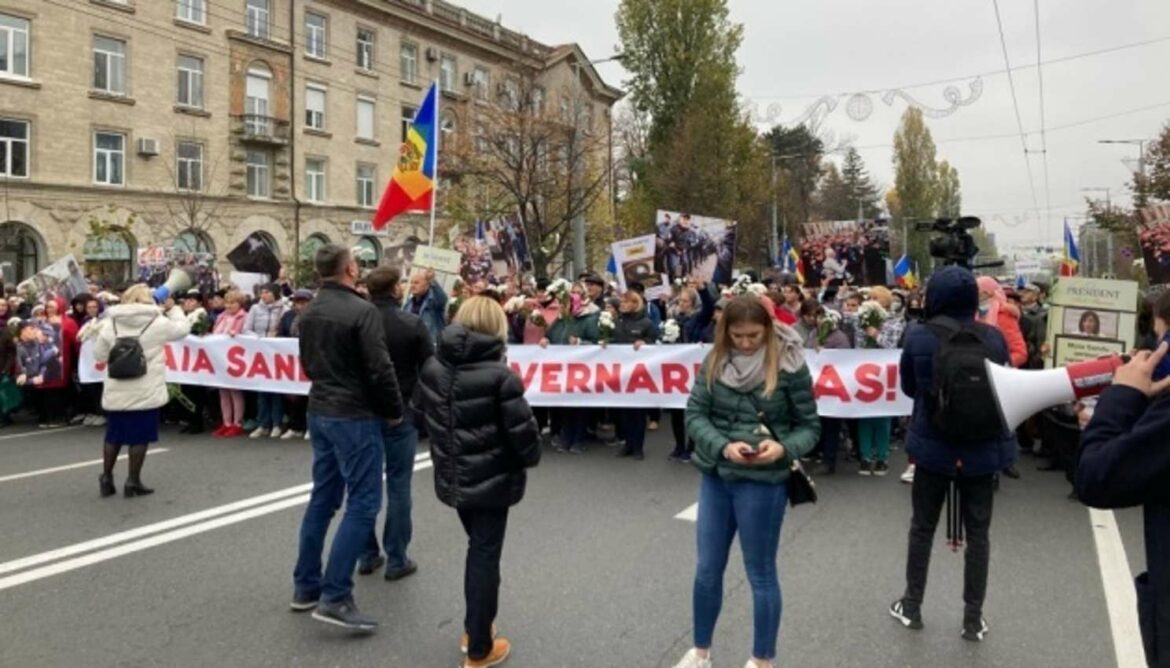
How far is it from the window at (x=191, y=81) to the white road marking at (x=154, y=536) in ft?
98.1

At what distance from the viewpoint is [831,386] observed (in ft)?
27.7

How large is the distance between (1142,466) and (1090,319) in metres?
6.56

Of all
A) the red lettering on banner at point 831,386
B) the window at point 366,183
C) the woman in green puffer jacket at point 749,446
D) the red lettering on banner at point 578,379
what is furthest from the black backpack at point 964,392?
the window at point 366,183

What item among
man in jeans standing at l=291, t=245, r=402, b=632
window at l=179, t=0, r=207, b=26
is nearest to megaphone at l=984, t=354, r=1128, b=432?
man in jeans standing at l=291, t=245, r=402, b=632

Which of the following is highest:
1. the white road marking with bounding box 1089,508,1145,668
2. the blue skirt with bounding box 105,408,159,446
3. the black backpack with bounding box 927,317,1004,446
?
the black backpack with bounding box 927,317,1004,446

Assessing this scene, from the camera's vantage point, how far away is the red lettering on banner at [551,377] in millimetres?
9586

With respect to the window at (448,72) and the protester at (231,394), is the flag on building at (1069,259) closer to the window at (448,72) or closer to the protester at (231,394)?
the protester at (231,394)

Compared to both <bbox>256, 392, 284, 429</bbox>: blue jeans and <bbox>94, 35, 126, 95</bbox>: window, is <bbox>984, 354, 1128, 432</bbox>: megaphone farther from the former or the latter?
<bbox>94, 35, 126, 95</bbox>: window

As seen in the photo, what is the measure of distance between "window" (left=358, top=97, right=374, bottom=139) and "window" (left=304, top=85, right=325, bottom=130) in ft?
6.80

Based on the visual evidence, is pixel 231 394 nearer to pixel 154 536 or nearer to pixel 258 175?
pixel 154 536

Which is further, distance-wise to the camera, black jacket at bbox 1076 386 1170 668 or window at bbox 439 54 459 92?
window at bbox 439 54 459 92

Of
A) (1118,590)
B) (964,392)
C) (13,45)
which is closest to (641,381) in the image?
(1118,590)

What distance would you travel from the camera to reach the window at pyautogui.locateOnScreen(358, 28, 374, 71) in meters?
39.4

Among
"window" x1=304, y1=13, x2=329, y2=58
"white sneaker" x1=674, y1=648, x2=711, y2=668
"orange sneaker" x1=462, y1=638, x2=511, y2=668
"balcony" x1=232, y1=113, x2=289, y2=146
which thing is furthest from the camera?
"window" x1=304, y1=13, x2=329, y2=58
